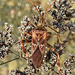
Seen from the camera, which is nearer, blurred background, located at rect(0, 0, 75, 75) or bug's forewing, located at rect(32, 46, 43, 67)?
bug's forewing, located at rect(32, 46, 43, 67)

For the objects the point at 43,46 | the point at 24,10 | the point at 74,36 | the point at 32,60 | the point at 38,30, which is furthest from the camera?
the point at 24,10

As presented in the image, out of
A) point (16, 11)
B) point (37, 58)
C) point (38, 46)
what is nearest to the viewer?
point (37, 58)

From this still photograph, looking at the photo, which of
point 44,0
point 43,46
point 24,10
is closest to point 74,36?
point 44,0

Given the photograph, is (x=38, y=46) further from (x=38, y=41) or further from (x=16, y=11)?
(x=16, y=11)

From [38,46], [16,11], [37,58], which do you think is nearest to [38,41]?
[38,46]

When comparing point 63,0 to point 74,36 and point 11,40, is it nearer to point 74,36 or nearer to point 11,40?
point 11,40

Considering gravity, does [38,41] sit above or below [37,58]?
above

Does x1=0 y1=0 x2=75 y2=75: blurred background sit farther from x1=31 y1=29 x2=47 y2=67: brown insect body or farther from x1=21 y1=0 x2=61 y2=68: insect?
x1=31 y1=29 x2=47 y2=67: brown insect body

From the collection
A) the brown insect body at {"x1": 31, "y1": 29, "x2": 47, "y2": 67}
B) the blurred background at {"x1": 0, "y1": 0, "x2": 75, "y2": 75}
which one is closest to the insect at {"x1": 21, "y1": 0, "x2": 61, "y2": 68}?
the brown insect body at {"x1": 31, "y1": 29, "x2": 47, "y2": 67}

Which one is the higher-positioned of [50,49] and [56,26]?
[56,26]
